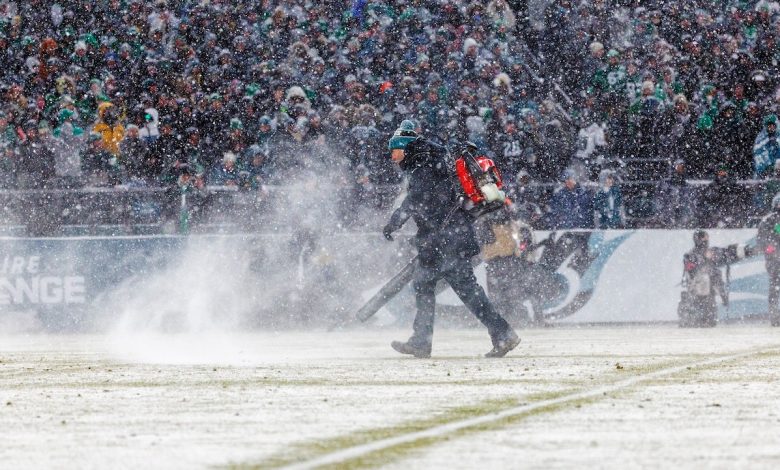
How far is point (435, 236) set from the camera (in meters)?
12.3

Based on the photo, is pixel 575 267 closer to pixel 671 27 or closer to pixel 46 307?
pixel 671 27

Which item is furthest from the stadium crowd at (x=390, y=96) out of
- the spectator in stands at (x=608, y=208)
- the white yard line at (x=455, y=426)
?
the white yard line at (x=455, y=426)

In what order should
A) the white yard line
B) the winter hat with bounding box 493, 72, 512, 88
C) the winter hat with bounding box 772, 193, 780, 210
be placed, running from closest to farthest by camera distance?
the white yard line, the winter hat with bounding box 772, 193, 780, 210, the winter hat with bounding box 493, 72, 512, 88

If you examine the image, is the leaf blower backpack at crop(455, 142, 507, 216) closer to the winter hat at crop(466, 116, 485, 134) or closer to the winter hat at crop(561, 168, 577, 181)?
the winter hat at crop(561, 168, 577, 181)

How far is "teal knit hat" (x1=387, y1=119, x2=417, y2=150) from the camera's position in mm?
12344

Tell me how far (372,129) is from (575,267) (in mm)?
3796

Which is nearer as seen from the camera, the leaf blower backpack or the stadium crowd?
the leaf blower backpack

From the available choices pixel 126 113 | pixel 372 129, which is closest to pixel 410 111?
pixel 372 129

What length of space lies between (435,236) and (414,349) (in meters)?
1.04

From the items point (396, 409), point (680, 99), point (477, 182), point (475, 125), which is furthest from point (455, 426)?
point (680, 99)

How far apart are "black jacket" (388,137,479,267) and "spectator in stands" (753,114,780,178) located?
10.8m

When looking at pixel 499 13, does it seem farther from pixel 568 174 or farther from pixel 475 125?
pixel 568 174

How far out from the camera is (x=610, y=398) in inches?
307

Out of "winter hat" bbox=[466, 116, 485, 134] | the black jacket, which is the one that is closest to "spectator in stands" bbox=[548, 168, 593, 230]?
"winter hat" bbox=[466, 116, 485, 134]
